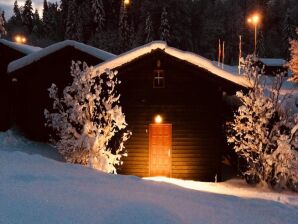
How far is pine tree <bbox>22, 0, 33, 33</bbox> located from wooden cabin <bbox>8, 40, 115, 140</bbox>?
2724 inches

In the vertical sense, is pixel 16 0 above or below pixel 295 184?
above

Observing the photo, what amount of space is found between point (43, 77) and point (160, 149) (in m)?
9.74

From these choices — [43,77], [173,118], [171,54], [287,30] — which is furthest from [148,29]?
[173,118]

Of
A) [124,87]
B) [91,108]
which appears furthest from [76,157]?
[124,87]

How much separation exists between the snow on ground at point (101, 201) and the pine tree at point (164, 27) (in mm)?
44942

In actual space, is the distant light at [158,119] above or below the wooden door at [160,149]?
above

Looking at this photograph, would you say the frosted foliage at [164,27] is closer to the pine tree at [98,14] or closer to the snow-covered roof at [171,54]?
the pine tree at [98,14]

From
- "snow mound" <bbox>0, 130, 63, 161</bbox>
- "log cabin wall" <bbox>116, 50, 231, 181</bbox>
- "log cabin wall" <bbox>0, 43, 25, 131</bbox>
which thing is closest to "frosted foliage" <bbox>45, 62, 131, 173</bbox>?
"log cabin wall" <bbox>116, 50, 231, 181</bbox>

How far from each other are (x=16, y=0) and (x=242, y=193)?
317 ft

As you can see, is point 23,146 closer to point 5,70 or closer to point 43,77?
point 43,77

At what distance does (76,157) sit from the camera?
15.0 m

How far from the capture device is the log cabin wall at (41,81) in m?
23.6

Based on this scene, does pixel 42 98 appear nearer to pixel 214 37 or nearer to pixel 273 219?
pixel 273 219

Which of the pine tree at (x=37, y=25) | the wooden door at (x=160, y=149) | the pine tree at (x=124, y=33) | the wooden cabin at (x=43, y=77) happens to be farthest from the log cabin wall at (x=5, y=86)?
the pine tree at (x=37, y=25)
